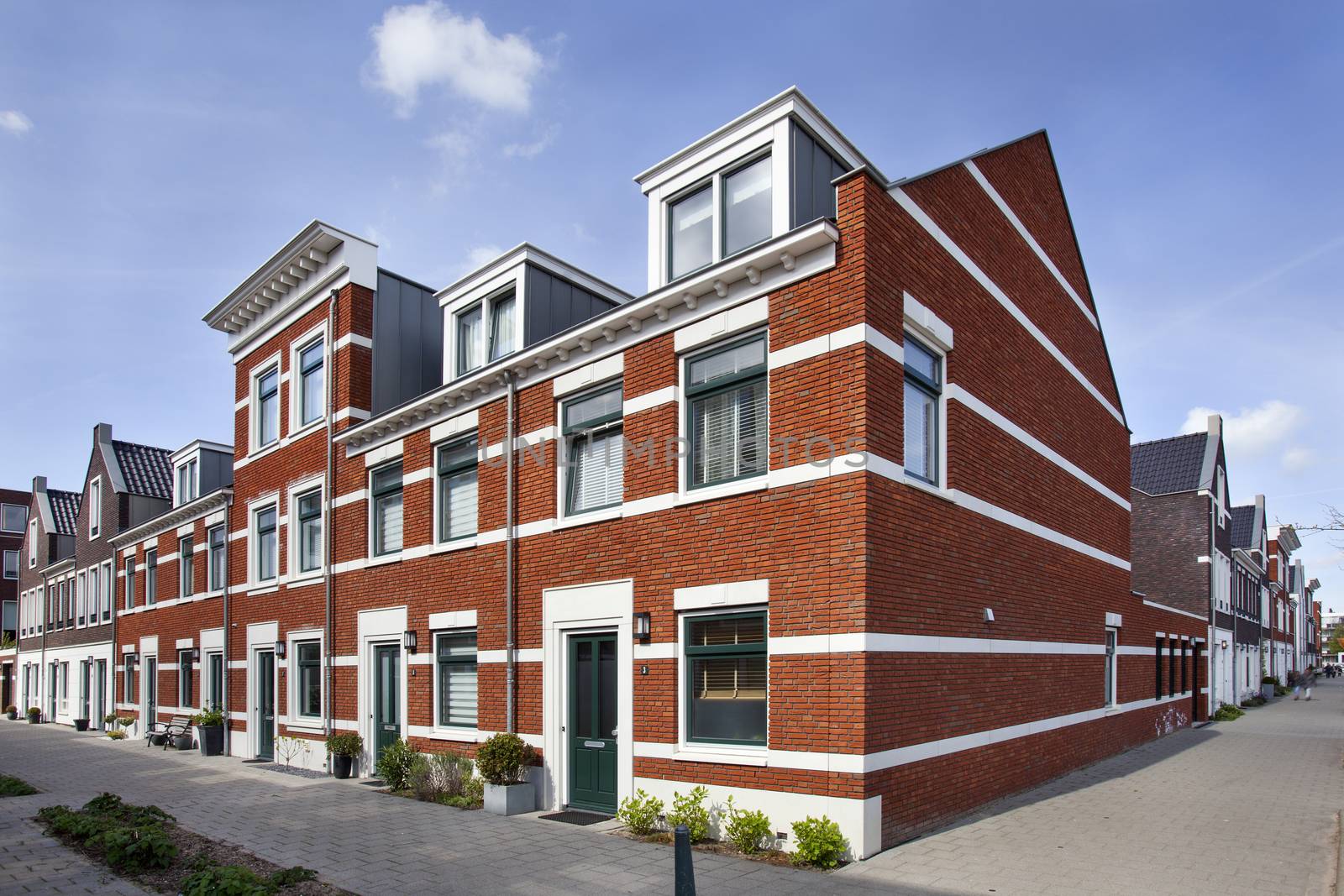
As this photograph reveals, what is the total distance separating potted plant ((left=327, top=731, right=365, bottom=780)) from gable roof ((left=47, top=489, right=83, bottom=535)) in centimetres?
3226

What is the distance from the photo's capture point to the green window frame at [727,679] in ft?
34.0

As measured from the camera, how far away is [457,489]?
15.7 meters

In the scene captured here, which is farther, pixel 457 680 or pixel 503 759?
pixel 457 680

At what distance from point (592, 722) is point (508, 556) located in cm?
279

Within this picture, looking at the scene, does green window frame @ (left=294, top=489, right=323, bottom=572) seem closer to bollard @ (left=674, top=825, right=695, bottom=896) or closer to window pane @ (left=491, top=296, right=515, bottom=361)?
window pane @ (left=491, top=296, right=515, bottom=361)

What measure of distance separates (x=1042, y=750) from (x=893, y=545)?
6.22m

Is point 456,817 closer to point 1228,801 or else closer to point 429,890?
point 429,890

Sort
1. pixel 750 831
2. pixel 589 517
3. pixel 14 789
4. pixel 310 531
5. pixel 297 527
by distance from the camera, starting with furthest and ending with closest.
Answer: pixel 297 527 < pixel 310 531 < pixel 14 789 < pixel 589 517 < pixel 750 831

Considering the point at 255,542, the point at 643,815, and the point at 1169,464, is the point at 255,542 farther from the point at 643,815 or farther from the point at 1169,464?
the point at 1169,464

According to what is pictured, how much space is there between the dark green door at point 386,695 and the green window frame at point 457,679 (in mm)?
1399

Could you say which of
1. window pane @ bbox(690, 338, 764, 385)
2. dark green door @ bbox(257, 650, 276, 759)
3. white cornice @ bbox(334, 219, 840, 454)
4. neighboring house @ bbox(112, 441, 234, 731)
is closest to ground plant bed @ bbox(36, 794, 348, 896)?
window pane @ bbox(690, 338, 764, 385)

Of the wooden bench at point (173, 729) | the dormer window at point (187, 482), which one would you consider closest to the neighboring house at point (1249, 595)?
A: the wooden bench at point (173, 729)

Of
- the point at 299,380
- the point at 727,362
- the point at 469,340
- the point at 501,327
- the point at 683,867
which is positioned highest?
the point at 501,327

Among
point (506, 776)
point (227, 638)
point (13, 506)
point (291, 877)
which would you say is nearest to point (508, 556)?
point (506, 776)
